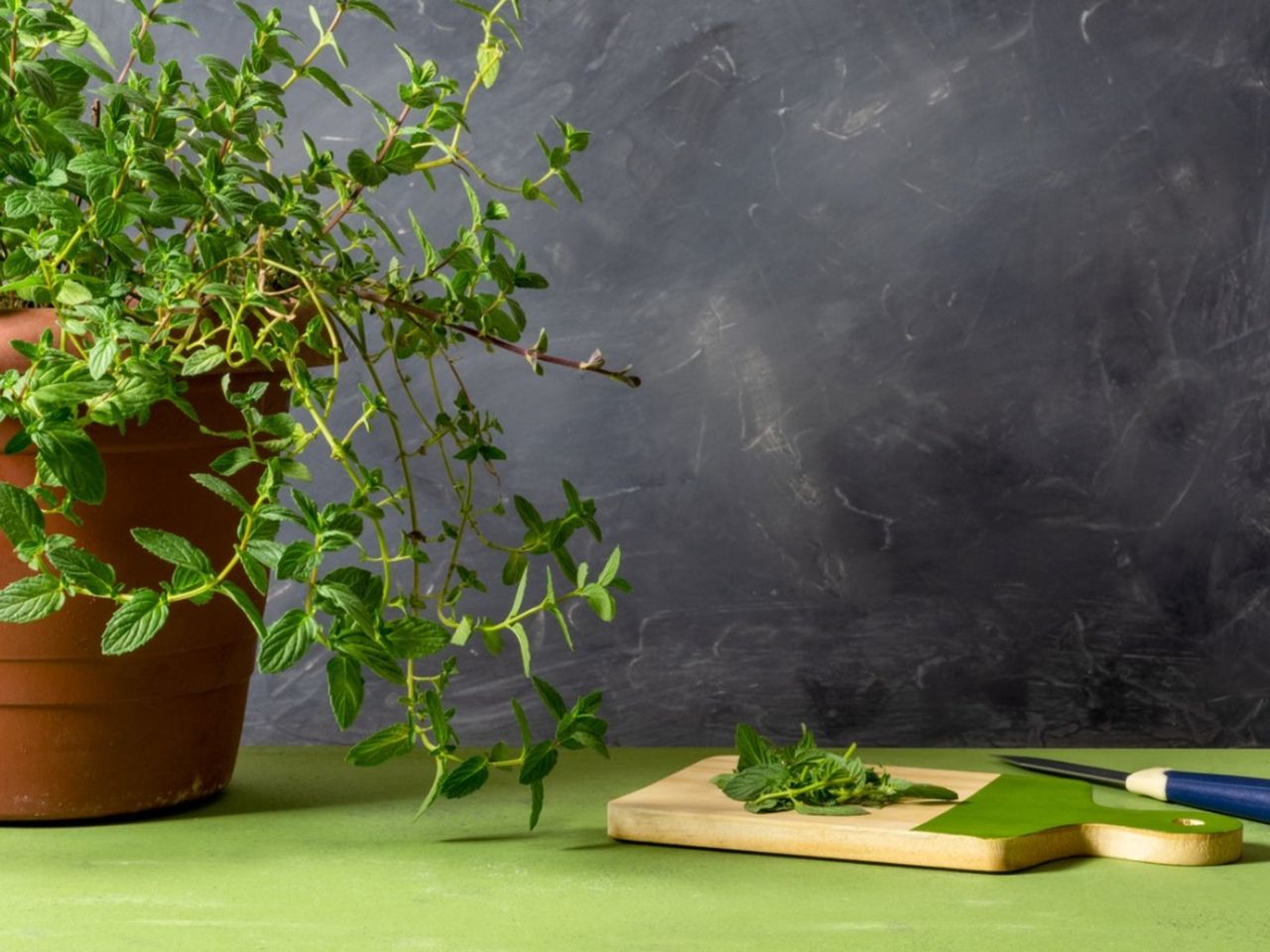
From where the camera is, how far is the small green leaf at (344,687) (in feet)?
2.48

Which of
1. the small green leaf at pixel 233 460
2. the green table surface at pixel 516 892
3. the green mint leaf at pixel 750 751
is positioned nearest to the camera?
the green table surface at pixel 516 892

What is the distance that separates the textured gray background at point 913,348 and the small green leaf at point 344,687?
53cm

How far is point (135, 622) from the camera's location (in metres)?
0.79

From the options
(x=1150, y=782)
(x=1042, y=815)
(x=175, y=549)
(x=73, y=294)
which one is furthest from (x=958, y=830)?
(x=73, y=294)

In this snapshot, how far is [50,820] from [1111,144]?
3.11 ft

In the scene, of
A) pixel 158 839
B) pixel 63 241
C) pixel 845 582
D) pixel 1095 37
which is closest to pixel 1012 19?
Answer: pixel 1095 37

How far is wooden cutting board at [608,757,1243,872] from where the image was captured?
0.82 m

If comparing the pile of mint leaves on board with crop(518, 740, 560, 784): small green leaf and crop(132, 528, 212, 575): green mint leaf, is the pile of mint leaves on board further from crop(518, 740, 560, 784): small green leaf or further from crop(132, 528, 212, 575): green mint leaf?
crop(132, 528, 212, 575): green mint leaf

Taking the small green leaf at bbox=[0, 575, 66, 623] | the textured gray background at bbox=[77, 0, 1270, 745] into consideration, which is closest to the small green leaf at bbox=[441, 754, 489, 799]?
the small green leaf at bbox=[0, 575, 66, 623]

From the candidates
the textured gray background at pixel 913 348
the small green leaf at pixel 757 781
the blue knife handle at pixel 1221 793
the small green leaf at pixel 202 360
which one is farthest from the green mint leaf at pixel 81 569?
the blue knife handle at pixel 1221 793

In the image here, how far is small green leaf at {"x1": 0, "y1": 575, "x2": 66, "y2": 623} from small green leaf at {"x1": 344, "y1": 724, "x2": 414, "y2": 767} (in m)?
0.18

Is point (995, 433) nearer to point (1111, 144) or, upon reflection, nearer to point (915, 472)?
point (915, 472)

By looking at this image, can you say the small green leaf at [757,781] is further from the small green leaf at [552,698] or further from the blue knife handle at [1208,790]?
the blue knife handle at [1208,790]

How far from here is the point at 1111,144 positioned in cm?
127
